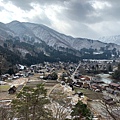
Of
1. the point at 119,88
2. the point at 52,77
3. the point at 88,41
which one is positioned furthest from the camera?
the point at 88,41

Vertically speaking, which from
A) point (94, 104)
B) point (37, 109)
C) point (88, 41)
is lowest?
point (94, 104)

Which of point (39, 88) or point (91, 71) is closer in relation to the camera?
point (39, 88)

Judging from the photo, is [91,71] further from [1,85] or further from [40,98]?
[40,98]

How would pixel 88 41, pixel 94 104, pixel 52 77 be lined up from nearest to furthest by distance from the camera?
pixel 94 104 < pixel 52 77 < pixel 88 41

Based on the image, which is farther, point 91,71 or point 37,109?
point 91,71

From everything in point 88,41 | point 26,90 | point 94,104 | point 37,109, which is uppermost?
point 88,41

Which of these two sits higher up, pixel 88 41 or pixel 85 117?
pixel 88 41

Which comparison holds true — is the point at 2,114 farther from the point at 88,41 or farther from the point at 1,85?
the point at 88,41

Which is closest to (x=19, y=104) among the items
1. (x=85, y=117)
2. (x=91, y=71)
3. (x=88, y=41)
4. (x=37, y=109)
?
(x=37, y=109)

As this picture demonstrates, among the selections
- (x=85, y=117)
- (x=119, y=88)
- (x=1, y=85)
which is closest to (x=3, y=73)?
(x=1, y=85)
